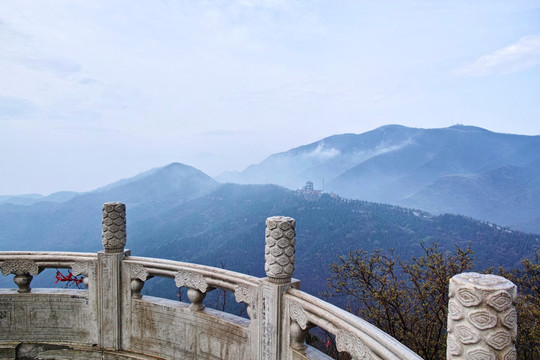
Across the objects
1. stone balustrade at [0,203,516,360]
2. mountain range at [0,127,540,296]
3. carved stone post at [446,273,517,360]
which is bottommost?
mountain range at [0,127,540,296]

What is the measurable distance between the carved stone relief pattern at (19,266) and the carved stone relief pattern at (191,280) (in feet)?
7.86

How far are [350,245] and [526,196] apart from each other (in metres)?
91.5

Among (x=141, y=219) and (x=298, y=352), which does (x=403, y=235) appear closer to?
(x=298, y=352)

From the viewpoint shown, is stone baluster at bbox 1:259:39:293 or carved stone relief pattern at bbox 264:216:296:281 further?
stone baluster at bbox 1:259:39:293

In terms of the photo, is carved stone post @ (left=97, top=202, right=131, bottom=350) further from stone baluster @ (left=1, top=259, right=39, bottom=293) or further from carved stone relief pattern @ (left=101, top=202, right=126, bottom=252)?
stone baluster @ (left=1, top=259, right=39, bottom=293)

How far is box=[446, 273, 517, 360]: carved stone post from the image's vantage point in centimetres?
234

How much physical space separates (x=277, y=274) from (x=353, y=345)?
4.17 ft

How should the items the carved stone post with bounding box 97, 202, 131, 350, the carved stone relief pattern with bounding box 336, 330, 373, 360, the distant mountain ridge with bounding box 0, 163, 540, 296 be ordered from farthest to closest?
the distant mountain ridge with bounding box 0, 163, 540, 296 < the carved stone post with bounding box 97, 202, 131, 350 < the carved stone relief pattern with bounding box 336, 330, 373, 360

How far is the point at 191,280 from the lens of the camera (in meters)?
5.43

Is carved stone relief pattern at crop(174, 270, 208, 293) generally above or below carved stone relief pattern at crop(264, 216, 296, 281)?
below

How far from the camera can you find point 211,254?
95.9 m

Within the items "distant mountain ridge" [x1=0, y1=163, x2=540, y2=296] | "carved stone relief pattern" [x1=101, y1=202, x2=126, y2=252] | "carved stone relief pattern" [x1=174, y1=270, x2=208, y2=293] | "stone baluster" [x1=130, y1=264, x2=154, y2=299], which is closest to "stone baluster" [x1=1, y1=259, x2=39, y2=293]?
"carved stone relief pattern" [x1=101, y1=202, x2=126, y2=252]

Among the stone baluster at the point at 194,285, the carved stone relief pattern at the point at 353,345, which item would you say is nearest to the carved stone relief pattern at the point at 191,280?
the stone baluster at the point at 194,285

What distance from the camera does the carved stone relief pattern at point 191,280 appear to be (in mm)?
5340
